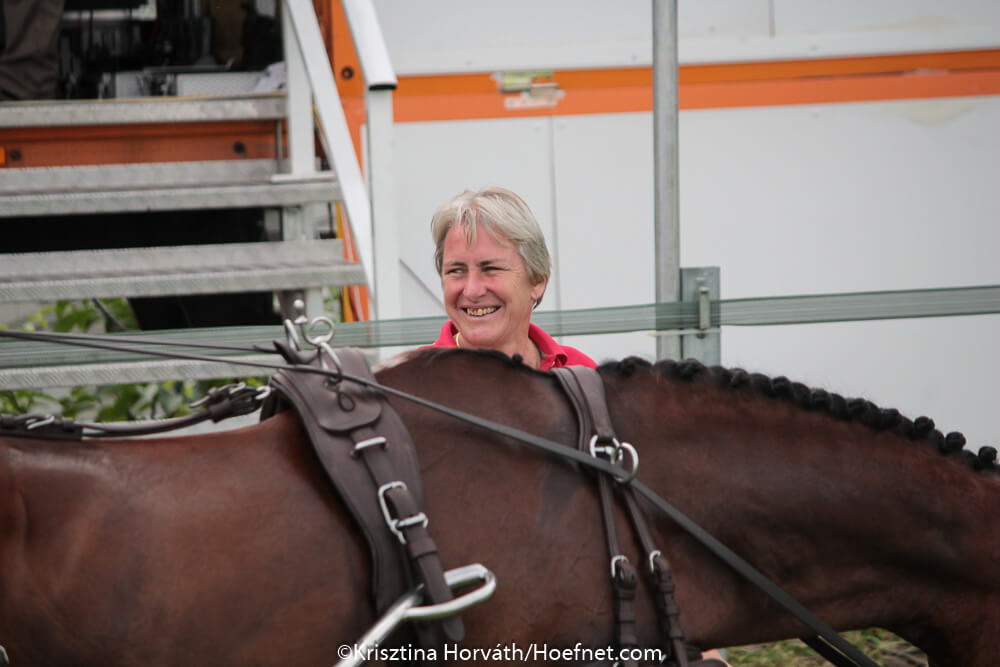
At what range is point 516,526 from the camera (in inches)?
56.7

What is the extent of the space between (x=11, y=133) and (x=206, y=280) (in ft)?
3.82

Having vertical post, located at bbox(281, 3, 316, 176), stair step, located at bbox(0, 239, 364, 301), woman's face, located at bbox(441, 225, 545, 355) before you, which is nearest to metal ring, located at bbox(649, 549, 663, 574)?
woman's face, located at bbox(441, 225, 545, 355)

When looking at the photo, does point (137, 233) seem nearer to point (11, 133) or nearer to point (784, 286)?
point (11, 133)

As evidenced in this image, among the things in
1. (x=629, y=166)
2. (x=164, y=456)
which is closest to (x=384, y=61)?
(x=629, y=166)

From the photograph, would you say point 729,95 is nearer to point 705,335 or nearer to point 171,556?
point 705,335

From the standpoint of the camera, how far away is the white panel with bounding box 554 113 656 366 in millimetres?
3969

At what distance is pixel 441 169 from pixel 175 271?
1058mm

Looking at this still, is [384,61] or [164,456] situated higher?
[384,61]

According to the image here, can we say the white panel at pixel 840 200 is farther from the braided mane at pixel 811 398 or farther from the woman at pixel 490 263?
the braided mane at pixel 811 398

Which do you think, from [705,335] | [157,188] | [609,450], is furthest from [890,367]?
[157,188]

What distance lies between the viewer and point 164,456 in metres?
1.41

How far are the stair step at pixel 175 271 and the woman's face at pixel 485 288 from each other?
139 centimetres

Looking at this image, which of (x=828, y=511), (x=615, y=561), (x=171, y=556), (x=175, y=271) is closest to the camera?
(x=171, y=556)

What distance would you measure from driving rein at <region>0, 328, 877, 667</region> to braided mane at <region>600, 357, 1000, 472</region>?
11cm
